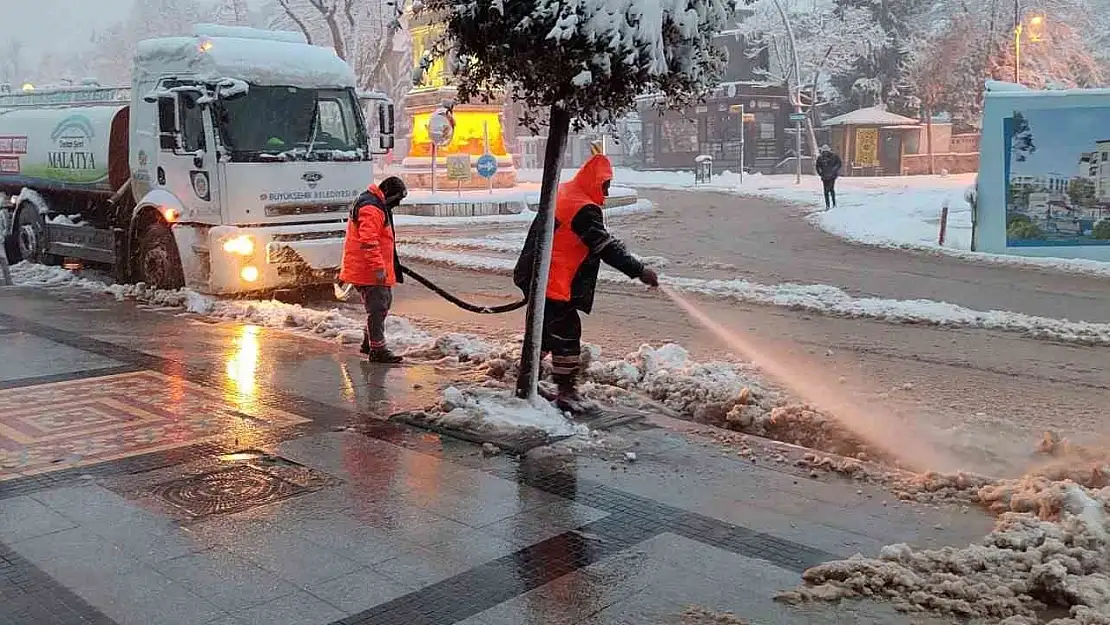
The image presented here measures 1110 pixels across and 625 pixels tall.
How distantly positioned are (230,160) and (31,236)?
6088 mm

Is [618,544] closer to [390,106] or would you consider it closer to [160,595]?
[160,595]

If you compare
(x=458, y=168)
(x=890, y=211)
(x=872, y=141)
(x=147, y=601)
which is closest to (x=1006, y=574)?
(x=147, y=601)

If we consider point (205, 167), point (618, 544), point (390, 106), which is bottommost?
point (618, 544)

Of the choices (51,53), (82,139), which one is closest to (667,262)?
(82,139)

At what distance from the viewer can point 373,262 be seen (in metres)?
8.95

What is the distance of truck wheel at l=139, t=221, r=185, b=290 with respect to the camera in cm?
1281

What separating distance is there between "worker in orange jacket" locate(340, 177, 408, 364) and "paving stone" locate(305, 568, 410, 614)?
4590 millimetres

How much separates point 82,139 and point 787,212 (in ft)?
67.3

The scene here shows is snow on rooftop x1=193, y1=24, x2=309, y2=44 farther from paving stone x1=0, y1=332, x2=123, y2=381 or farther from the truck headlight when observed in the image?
paving stone x1=0, y1=332, x2=123, y2=381

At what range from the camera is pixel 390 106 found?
1371 cm

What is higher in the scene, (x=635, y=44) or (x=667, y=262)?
(x=635, y=44)

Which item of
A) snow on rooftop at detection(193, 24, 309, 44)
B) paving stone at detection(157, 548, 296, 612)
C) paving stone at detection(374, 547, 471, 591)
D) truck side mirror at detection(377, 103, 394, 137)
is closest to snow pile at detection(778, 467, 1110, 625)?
paving stone at detection(374, 547, 471, 591)

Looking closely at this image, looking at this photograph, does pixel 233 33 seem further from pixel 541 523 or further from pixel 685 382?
pixel 541 523

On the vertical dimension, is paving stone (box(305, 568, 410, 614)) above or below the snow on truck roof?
below
